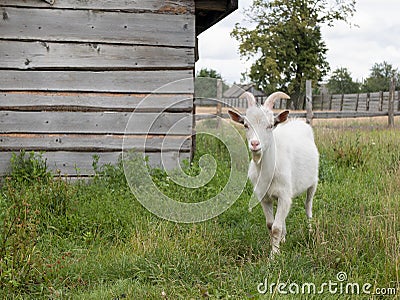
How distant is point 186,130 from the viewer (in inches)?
352

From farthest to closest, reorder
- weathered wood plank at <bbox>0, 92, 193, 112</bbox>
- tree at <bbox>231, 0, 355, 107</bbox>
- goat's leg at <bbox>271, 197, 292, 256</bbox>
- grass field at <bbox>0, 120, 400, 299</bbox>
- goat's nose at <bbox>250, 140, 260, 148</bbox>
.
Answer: tree at <bbox>231, 0, 355, 107</bbox>, weathered wood plank at <bbox>0, 92, 193, 112</bbox>, goat's leg at <bbox>271, 197, 292, 256</bbox>, goat's nose at <bbox>250, 140, 260, 148</bbox>, grass field at <bbox>0, 120, 400, 299</bbox>

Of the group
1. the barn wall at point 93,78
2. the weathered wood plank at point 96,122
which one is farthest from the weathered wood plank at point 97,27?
the weathered wood plank at point 96,122

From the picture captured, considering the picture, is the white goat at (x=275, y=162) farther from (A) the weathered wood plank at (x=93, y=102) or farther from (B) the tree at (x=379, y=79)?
(B) the tree at (x=379, y=79)

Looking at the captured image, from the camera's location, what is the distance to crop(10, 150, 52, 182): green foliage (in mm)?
8086

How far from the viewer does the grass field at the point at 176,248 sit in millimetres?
4633

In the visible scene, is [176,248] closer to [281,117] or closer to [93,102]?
[281,117]

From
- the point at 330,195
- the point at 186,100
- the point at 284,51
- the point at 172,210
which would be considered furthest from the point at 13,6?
the point at 284,51

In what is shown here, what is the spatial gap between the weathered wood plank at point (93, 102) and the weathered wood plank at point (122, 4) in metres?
1.43

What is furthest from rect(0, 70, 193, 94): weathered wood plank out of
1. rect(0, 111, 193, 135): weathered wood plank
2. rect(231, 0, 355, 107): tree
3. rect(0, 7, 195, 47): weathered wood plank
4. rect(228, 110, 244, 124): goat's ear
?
rect(231, 0, 355, 107): tree

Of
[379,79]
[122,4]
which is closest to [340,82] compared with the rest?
[379,79]

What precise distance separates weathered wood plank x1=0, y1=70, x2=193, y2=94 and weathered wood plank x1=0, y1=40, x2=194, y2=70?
102 mm

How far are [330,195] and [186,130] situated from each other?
2.65 meters

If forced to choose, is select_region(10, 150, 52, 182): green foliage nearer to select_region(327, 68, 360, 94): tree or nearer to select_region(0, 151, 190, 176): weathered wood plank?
select_region(0, 151, 190, 176): weathered wood plank

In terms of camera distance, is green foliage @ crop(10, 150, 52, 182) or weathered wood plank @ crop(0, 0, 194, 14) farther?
weathered wood plank @ crop(0, 0, 194, 14)
